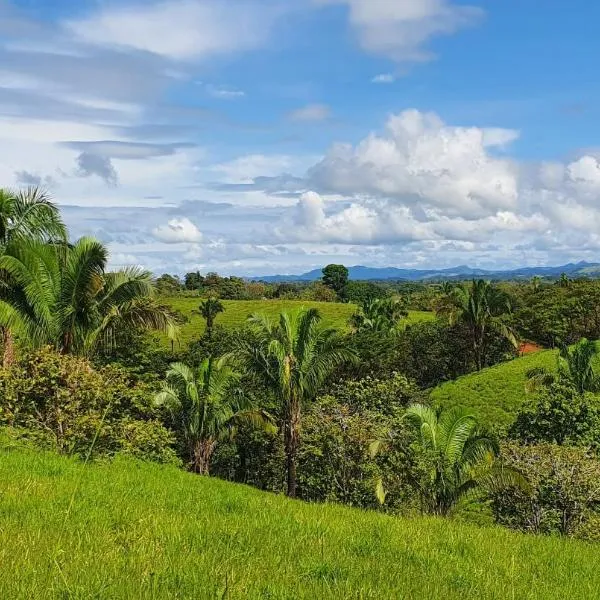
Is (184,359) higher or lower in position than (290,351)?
lower

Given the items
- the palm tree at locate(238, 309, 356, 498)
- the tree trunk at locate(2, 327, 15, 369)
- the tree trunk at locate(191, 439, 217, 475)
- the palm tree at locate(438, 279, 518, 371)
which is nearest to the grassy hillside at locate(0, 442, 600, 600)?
the tree trunk at locate(2, 327, 15, 369)

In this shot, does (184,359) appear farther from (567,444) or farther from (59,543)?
(59,543)

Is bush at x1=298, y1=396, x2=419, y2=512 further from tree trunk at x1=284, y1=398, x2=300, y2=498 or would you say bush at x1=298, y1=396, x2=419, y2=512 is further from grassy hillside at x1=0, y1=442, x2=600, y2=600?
grassy hillside at x1=0, y1=442, x2=600, y2=600

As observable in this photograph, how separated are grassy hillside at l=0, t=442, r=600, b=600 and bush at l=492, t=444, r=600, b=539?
39.5 feet

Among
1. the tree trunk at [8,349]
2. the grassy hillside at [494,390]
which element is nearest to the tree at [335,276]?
the grassy hillside at [494,390]

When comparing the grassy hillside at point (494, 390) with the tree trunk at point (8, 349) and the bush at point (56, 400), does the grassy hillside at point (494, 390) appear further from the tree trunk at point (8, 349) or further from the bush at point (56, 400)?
the tree trunk at point (8, 349)

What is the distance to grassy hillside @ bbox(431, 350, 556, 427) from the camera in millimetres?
46719

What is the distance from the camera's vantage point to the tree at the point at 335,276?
14938 centimetres

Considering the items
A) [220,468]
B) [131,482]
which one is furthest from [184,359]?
[131,482]

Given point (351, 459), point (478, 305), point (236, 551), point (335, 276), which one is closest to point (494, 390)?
point (478, 305)

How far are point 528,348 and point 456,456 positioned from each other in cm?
5202

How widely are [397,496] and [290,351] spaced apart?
28.4 feet

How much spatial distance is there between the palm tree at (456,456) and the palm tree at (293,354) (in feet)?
12.6

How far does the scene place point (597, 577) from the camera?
719 centimetres
